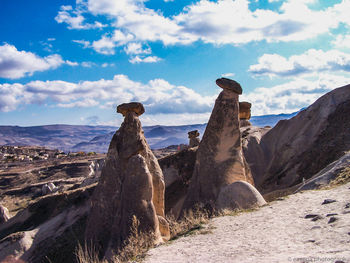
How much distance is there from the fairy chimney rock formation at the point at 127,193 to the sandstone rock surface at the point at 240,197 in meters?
1.79

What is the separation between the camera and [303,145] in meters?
20.0

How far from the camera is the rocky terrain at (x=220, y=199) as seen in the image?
19.6 ft

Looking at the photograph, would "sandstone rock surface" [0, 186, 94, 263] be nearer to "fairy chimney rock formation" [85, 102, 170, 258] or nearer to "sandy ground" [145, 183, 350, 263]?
"fairy chimney rock formation" [85, 102, 170, 258]

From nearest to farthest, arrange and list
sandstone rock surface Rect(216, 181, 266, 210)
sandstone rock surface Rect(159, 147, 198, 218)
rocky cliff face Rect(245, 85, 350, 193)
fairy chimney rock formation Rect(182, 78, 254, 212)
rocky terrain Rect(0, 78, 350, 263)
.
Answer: rocky terrain Rect(0, 78, 350, 263)
sandstone rock surface Rect(216, 181, 266, 210)
fairy chimney rock formation Rect(182, 78, 254, 212)
rocky cliff face Rect(245, 85, 350, 193)
sandstone rock surface Rect(159, 147, 198, 218)

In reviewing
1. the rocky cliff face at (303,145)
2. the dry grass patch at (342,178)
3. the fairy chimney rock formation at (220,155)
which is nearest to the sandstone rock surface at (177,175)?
the rocky cliff face at (303,145)

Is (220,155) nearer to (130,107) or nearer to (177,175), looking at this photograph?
(130,107)

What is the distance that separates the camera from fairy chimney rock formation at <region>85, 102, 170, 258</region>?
9.02 m

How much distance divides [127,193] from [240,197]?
3.05 m

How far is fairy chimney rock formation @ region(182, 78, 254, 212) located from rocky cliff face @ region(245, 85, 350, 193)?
551cm

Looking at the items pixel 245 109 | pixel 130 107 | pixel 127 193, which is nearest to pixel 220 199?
pixel 127 193

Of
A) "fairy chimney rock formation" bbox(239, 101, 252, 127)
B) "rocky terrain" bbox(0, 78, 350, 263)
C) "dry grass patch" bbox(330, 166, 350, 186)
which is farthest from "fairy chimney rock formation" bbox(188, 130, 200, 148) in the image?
"dry grass patch" bbox(330, 166, 350, 186)

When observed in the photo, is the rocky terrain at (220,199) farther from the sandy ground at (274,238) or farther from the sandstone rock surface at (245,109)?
the sandstone rock surface at (245,109)

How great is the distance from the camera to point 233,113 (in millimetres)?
13016

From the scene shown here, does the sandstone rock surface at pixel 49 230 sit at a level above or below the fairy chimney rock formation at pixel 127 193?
below
